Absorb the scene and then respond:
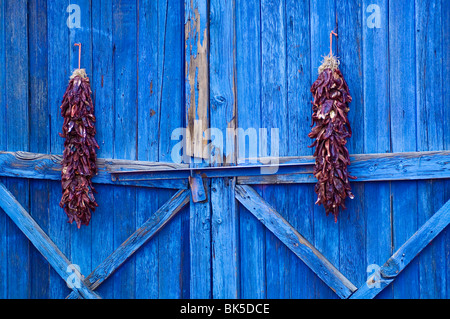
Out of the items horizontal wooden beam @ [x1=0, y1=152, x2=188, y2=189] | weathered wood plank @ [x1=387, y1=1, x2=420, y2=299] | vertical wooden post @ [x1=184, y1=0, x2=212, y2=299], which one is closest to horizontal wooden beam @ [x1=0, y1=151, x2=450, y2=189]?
horizontal wooden beam @ [x1=0, y1=152, x2=188, y2=189]

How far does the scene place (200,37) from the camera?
3307 millimetres

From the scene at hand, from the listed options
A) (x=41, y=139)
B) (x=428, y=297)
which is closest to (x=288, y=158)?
(x=428, y=297)

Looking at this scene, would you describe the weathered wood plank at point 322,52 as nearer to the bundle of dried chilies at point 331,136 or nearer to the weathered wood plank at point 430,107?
the bundle of dried chilies at point 331,136

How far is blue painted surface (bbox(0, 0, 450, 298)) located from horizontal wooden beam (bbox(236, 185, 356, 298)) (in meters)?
0.06

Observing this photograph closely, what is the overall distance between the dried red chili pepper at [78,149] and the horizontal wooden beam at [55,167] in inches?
4.6

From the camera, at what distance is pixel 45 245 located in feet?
11.8

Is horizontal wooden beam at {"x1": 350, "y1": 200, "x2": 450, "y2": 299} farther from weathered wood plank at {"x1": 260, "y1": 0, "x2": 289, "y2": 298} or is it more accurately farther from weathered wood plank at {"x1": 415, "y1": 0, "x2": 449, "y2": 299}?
weathered wood plank at {"x1": 260, "y1": 0, "x2": 289, "y2": 298}

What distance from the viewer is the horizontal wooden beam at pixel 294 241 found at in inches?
124

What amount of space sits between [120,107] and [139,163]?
471 mm

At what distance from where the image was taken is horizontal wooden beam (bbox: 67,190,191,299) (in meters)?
3.38

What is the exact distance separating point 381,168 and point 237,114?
1.10 metres

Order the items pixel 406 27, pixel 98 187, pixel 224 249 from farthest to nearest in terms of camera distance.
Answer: pixel 98 187 → pixel 224 249 → pixel 406 27

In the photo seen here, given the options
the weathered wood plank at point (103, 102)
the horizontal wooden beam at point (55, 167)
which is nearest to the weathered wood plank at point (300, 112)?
the horizontal wooden beam at point (55, 167)

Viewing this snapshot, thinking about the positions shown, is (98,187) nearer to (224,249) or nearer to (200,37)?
(224,249)
